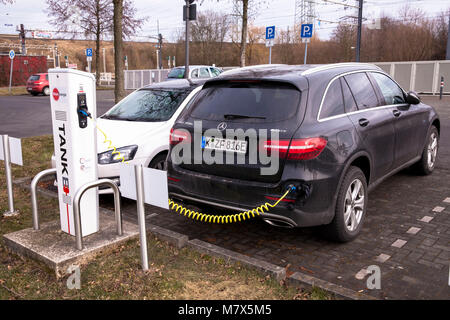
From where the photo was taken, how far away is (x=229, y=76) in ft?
14.9

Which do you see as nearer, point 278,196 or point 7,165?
point 278,196

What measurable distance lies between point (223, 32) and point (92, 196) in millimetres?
51077

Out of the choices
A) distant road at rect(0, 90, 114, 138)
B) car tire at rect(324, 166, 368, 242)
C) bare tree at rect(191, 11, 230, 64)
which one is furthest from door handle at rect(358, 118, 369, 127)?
bare tree at rect(191, 11, 230, 64)

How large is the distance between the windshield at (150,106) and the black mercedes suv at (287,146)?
1.85 metres

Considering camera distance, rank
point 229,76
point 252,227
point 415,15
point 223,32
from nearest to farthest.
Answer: point 229,76 < point 252,227 < point 415,15 < point 223,32

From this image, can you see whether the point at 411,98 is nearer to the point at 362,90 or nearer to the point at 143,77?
the point at 362,90

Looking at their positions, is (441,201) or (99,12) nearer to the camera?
(441,201)

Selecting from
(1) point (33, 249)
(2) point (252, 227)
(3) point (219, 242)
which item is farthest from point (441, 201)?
(1) point (33, 249)

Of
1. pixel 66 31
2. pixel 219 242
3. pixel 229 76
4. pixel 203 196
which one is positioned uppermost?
pixel 66 31

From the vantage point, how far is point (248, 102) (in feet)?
13.8

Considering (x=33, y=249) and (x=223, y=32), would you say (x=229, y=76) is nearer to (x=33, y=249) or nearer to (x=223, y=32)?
(x=33, y=249)

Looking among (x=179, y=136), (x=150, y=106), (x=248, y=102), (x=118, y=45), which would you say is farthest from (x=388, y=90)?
(x=118, y=45)

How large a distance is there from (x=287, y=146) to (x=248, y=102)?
70 cm

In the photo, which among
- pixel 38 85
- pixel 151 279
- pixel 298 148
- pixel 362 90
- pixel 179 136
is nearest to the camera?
pixel 151 279
